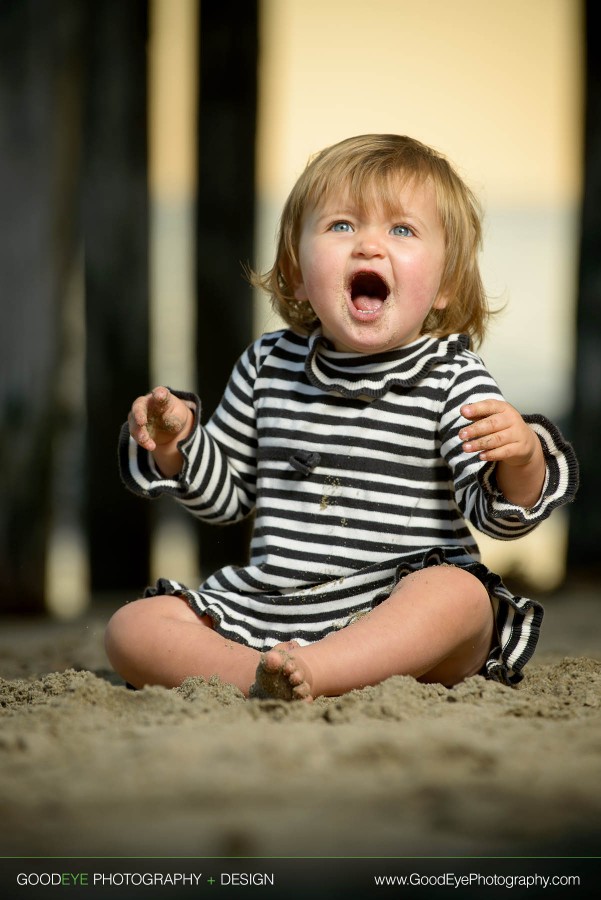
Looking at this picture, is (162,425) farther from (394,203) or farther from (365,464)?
(394,203)

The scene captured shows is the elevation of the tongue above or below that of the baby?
above

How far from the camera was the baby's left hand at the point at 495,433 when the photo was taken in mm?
1846

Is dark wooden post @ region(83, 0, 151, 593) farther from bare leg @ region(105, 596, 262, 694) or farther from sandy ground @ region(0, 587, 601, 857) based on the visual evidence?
sandy ground @ region(0, 587, 601, 857)

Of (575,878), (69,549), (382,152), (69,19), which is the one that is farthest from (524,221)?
(575,878)

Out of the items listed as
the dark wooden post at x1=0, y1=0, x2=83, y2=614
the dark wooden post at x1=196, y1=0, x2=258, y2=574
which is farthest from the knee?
the dark wooden post at x1=196, y1=0, x2=258, y2=574

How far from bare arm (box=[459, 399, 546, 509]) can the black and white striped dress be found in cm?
3

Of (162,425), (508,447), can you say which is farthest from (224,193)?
(508,447)

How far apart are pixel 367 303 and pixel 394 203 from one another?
0.65 ft

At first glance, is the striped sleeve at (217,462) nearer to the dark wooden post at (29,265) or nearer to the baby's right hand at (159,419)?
the baby's right hand at (159,419)

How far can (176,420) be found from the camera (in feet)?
7.27

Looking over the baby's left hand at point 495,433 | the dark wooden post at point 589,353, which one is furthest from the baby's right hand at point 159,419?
the dark wooden post at point 589,353

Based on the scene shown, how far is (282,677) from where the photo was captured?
1722 mm

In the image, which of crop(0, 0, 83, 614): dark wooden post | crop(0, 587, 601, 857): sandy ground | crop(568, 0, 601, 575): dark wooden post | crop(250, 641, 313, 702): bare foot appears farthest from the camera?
crop(568, 0, 601, 575): dark wooden post

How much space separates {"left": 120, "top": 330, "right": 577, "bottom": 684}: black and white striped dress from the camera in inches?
82.4
